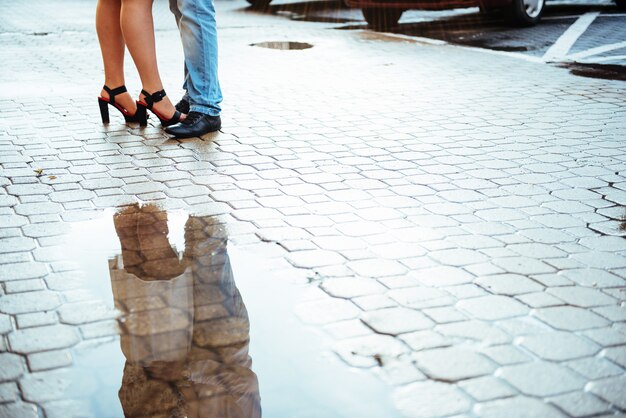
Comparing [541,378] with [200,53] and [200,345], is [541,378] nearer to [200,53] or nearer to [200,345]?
[200,345]

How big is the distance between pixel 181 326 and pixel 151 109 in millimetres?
2705

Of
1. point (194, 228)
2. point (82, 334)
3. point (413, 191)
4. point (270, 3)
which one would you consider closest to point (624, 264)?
point (413, 191)

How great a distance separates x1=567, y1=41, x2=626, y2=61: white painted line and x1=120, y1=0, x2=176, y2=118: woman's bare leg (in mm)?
4553

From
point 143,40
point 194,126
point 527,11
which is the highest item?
point 143,40

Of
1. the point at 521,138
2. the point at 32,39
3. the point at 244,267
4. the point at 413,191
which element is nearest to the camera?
the point at 244,267

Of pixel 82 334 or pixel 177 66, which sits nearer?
pixel 82 334

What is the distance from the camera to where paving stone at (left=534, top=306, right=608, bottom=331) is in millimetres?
2551

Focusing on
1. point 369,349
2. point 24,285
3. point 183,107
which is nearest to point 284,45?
point 183,107

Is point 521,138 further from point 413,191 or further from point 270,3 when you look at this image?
point 270,3

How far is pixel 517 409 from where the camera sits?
2104 millimetres

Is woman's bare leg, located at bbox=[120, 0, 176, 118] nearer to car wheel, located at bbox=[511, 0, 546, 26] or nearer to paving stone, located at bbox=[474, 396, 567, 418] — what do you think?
paving stone, located at bbox=[474, 396, 567, 418]

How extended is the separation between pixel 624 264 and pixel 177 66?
5.27 metres

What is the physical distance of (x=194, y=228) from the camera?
11.1 ft

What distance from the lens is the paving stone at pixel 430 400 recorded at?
2086 mm
